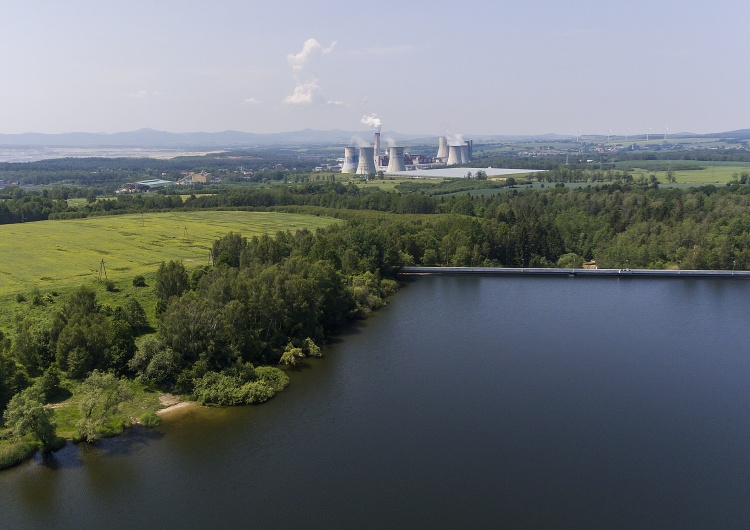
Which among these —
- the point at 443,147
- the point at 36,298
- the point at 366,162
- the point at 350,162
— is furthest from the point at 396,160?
the point at 36,298

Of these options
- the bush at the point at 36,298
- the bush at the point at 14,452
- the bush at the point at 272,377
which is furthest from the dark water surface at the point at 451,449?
the bush at the point at 36,298

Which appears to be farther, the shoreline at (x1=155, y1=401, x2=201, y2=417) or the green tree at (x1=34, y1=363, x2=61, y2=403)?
the shoreline at (x1=155, y1=401, x2=201, y2=417)

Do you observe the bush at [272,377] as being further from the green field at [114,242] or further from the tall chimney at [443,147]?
the tall chimney at [443,147]

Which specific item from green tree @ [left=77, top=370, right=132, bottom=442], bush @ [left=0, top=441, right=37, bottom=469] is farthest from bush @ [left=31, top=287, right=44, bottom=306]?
bush @ [left=0, top=441, right=37, bottom=469]

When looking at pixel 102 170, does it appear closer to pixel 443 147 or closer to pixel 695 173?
pixel 443 147

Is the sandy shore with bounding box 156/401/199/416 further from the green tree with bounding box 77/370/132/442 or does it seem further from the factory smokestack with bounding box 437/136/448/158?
the factory smokestack with bounding box 437/136/448/158

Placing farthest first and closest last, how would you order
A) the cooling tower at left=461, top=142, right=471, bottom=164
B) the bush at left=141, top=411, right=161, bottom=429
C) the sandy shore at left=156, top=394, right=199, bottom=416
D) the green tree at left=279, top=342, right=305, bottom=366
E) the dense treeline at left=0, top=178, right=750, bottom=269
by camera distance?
the cooling tower at left=461, top=142, right=471, bottom=164, the dense treeline at left=0, top=178, right=750, bottom=269, the green tree at left=279, top=342, right=305, bottom=366, the sandy shore at left=156, top=394, right=199, bottom=416, the bush at left=141, top=411, right=161, bottom=429
